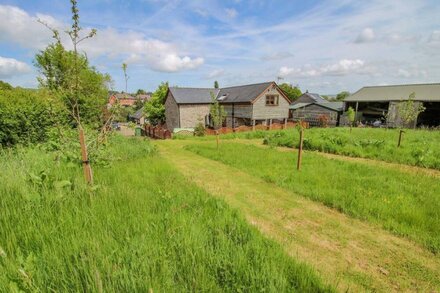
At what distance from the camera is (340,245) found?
4047mm

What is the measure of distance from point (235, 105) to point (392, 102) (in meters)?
20.2

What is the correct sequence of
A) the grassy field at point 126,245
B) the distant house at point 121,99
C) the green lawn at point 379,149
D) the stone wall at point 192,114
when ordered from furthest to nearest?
the stone wall at point 192,114 < the green lawn at point 379,149 < the distant house at point 121,99 < the grassy field at point 126,245

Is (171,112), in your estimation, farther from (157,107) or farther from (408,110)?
(408,110)

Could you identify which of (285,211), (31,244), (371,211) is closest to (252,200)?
(285,211)

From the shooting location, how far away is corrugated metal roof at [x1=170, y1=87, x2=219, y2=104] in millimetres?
31578

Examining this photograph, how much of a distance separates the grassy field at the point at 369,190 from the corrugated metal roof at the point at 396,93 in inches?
1026

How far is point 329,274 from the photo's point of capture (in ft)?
10.5

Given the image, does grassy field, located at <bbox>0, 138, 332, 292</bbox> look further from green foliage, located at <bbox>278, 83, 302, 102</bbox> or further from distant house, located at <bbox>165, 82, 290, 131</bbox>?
green foliage, located at <bbox>278, 83, 302, 102</bbox>

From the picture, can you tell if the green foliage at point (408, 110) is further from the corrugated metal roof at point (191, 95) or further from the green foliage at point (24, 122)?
the corrugated metal roof at point (191, 95)

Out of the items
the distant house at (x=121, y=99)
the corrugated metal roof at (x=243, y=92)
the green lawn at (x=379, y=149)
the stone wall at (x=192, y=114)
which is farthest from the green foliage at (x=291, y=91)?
the distant house at (x=121, y=99)

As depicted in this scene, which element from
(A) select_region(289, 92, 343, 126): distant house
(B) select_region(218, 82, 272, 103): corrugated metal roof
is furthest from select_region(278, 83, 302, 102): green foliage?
(B) select_region(218, 82, 272, 103): corrugated metal roof

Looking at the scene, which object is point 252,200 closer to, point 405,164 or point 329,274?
point 329,274

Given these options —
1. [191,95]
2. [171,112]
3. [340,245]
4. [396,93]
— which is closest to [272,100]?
[191,95]

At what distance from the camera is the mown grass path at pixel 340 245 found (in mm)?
3176
